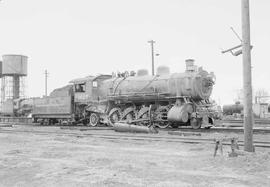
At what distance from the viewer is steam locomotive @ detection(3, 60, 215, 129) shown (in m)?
19.1

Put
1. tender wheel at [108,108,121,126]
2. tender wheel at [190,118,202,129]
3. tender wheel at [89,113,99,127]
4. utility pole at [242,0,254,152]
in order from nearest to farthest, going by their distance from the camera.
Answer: utility pole at [242,0,254,152], tender wheel at [190,118,202,129], tender wheel at [108,108,121,126], tender wheel at [89,113,99,127]

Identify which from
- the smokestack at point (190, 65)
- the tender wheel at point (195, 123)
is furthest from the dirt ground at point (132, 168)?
the smokestack at point (190, 65)

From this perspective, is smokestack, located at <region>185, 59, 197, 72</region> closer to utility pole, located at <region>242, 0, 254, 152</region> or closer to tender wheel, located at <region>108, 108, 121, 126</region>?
tender wheel, located at <region>108, 108, 121, 126</region>

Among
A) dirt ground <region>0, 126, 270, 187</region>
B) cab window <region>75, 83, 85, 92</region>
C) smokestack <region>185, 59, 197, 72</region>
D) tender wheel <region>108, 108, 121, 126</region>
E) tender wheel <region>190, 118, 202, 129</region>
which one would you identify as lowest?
dirt ground <region>0, 126, 270, 187</region>

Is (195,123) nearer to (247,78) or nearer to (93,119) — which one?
(93,119)

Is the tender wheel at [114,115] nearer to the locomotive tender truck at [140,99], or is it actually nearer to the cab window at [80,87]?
the locomotive tender truck at [140,99]

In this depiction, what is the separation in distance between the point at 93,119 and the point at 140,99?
13.6 ft

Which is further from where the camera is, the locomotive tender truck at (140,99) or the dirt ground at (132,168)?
the locomotive tender truck at (140,99)

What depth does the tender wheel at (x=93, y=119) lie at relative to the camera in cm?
2298

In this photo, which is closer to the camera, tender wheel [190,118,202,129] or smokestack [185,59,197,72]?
tender wheel [190,118,202,129]

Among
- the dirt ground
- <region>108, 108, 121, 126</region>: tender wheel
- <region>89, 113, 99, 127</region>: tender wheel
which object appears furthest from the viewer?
<region>89, 113, 99, 127</region>: tender wheel

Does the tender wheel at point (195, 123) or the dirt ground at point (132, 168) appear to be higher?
the tender wheel at point (195, 123)

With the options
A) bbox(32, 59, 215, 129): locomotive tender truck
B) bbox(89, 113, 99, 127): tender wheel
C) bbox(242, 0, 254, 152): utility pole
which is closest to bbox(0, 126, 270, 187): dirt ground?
bbox(242, 0, 254, 152): utility pole

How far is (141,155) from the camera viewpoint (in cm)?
923
